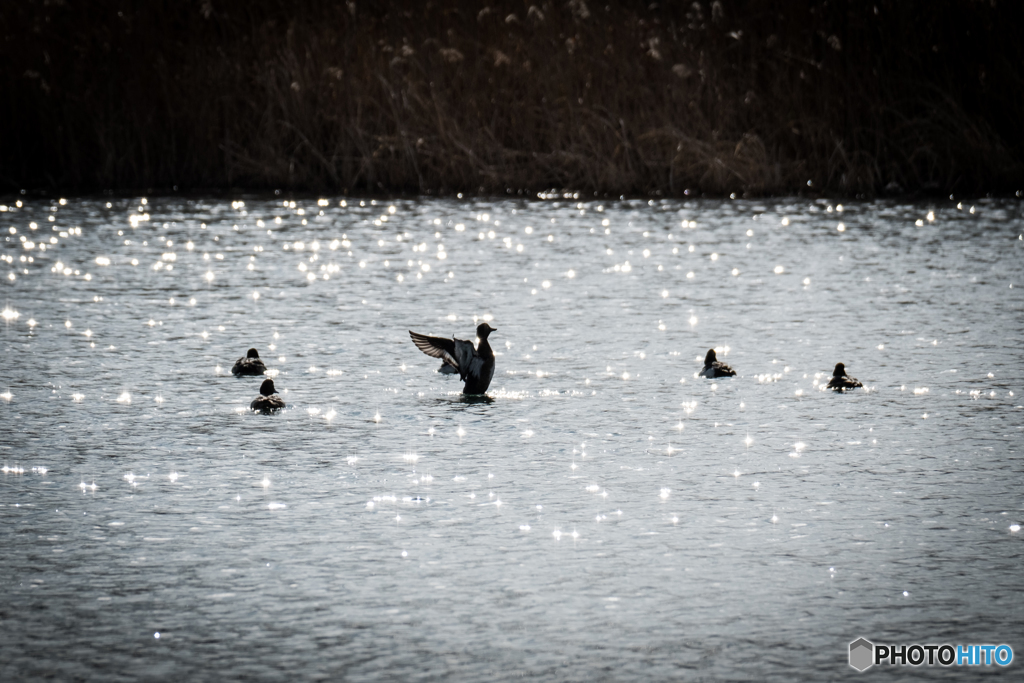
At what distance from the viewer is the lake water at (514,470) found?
4.14 m

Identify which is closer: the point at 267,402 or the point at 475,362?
the point at 267,402

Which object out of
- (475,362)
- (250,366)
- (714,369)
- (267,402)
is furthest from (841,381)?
(250,366)

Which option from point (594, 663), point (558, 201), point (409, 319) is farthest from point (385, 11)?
point (594, 663)

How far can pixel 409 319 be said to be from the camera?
33.0 feet

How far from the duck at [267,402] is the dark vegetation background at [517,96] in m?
11.0

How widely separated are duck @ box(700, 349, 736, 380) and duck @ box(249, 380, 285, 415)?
233 cm

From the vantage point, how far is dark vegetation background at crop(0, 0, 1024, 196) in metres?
17.6

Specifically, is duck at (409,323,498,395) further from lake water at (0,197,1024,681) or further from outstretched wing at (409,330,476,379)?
lake water at (0,197,1024,681)

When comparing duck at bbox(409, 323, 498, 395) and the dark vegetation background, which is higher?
the dark vegetation background

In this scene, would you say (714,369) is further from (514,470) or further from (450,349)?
(514,470)

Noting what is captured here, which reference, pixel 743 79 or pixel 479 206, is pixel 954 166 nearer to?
pixel 743 79

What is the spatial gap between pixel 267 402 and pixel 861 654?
12.8ft

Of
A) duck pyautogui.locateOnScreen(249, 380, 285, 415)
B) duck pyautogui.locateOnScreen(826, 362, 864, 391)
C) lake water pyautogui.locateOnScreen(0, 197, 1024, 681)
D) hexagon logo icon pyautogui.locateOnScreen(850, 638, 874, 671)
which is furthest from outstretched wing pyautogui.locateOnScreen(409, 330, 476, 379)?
hexagon logo icon pyautogui.locateOnScreen(850, 638, 874, 671)

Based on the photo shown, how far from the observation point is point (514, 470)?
6.05m
